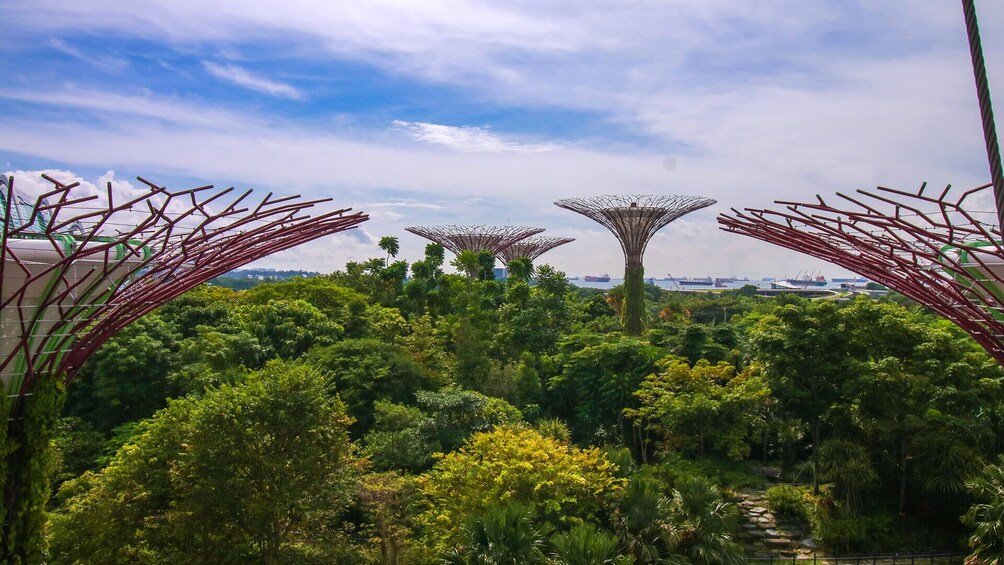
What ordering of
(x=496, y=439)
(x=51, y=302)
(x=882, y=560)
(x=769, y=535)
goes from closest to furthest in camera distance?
(x=51, y=302), (x=496, y=439), (x=882, y=560), (x=769, y=535)

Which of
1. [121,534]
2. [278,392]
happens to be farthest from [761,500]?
[121,534]

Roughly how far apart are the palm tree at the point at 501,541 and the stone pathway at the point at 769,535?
947 centimetres

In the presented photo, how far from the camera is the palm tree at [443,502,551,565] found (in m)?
12.6

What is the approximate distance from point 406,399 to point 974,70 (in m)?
23.5

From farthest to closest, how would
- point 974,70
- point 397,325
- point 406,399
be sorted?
point 397,325 → point 406,399 → point 974,70

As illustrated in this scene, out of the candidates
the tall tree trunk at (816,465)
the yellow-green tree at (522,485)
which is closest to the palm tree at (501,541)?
the yellow-green tree at (522,485)

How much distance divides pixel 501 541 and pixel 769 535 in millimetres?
→ 11237

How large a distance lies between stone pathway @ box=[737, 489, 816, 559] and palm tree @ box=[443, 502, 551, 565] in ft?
31.1

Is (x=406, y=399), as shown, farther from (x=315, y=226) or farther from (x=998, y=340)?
(x=998, y=340)

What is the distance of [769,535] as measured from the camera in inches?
809

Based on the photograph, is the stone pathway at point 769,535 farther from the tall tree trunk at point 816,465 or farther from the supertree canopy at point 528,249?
the supertree canopy at point 528,249

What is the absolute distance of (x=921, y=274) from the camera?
11.6 meters

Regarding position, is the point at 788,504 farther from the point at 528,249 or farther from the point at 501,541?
the point at 528,249

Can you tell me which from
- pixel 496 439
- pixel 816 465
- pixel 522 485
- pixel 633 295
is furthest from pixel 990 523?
pixel 633 295
